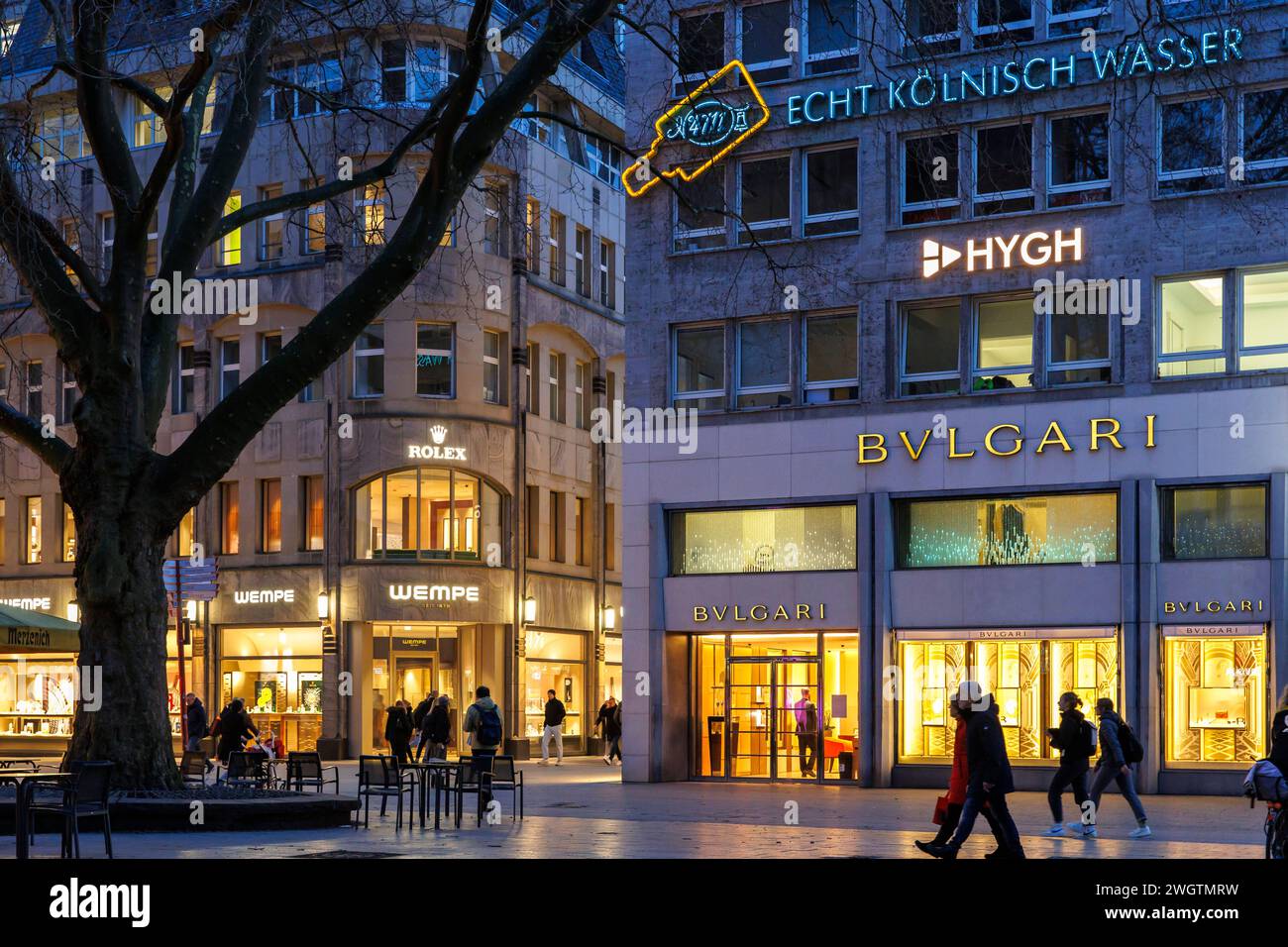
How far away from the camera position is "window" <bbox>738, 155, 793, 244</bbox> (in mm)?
33344

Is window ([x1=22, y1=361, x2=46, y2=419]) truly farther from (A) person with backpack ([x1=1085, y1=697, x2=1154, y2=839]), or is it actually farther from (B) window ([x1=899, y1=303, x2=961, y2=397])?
(A) person with backpack ([x1=1085, y1=697, x2=1154, y2=839])

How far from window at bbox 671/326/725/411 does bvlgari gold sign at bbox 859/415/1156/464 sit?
117 inches

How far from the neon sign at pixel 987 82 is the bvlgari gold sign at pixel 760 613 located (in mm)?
8438

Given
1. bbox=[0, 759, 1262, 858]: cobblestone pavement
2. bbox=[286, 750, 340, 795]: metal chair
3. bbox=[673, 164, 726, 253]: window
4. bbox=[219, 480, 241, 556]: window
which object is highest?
bbox=[673, 164, 726, 253]: window

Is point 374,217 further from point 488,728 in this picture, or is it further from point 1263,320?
point 1263,320

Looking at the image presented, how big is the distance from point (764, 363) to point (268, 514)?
62.5ft

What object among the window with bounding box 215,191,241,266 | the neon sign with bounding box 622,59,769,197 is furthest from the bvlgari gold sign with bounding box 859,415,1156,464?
the window with bounding box 215,191,241,266

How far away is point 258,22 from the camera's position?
18.9 m

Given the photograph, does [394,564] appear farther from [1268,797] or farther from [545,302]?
[1268,797]

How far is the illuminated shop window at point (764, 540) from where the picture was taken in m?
32.4

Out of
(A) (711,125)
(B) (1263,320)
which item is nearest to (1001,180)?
(B) (1263,320)

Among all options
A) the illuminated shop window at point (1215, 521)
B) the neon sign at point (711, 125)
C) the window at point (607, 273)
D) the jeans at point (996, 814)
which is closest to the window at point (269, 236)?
the window at point (607, 273)

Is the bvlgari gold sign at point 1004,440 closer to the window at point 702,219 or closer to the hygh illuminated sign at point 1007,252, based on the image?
the hygh illuminated sign at point 1007,252

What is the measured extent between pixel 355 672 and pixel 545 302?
11129 millimetres
